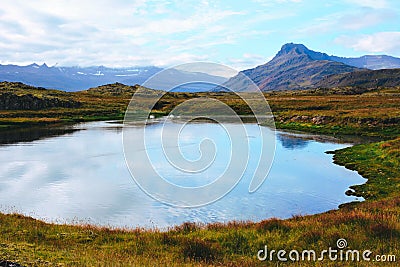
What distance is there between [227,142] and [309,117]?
34107 mm

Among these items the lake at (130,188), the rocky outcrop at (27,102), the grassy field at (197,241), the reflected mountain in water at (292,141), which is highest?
the rocky outcrop at (27,102)

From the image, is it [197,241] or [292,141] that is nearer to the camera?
[197,241]

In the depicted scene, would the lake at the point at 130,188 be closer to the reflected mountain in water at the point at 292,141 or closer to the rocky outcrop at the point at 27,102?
the reflected mountain in water at the point at 292,141

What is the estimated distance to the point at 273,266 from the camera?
1077 cm

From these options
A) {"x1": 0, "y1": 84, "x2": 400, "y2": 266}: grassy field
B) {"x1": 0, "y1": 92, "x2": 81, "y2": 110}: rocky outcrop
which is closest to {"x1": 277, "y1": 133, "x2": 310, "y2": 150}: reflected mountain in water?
{"x1": 0, "y1": 84, "x2": 400, "y2": 266}: grassy field

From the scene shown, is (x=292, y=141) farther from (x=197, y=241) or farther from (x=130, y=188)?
(x=197, y=241)

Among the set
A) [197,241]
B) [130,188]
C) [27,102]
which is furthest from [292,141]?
[27,102]

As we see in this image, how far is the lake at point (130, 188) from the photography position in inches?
923

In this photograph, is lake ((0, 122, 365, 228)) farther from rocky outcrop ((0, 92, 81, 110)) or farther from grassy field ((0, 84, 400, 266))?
rocky outcrop ((0, 92, 81, 110))

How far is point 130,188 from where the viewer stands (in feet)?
101

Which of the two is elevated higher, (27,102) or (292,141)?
(27,102)

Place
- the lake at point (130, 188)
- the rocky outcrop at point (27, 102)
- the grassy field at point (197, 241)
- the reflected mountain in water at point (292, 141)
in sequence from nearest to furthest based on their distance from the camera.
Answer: the grassy field at point (197, 241)
the lake at point (130, 188)
the reflected mountain in water at point (292, 141)
the rocky outcrop at point (27, 102)

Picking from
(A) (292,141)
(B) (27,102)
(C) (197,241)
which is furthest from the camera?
(B) (27,102)

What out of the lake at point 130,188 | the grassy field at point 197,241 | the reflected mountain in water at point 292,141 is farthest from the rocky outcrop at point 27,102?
the grassy field at point 197,241
